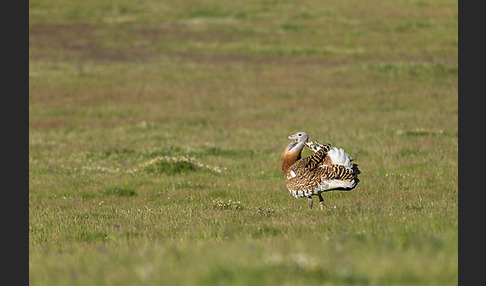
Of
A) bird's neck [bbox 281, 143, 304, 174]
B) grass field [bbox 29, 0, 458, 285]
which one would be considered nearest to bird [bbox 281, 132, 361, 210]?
bird's neck [bbox 281, 143, 304, 174]

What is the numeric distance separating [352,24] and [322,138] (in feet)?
162

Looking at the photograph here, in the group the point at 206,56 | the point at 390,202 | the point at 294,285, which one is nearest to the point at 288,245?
the point at 294,285

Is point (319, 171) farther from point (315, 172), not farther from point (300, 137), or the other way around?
point (300, 137)

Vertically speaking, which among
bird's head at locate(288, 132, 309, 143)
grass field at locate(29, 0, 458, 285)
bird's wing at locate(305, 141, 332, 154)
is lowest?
grass field at locate(29, 0, 458, 285)

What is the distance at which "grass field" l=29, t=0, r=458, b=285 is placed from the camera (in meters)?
6.79

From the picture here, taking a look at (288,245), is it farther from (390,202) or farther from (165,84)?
(165,84)

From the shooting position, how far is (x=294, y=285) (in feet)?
18.0

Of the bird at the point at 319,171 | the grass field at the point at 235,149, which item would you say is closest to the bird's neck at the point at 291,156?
the bird at the point at 319,171

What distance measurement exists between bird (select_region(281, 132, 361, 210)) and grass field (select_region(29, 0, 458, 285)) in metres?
0.46

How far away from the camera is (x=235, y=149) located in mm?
23641

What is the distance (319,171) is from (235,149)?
39.0 ft

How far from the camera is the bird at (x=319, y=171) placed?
11664 millimetres

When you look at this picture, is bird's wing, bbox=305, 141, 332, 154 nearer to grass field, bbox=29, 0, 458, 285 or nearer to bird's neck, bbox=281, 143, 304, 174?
bird's neck, bbox=281, 143, 304, 174

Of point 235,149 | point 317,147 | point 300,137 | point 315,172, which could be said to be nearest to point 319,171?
point 315,172
